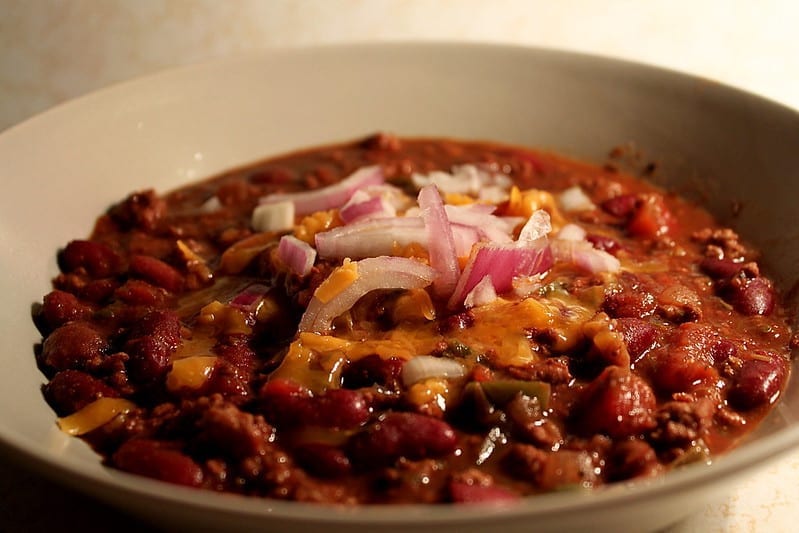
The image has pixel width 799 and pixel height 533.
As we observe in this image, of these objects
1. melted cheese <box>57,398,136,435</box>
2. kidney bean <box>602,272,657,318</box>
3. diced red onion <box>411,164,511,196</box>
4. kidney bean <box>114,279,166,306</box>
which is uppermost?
kidney bean <box>602,272,657,318</box>

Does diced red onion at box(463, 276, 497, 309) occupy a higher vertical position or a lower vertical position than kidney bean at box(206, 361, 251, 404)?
higher

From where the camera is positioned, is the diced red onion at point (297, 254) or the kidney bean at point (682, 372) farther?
the diced red onion at point (297, 254)

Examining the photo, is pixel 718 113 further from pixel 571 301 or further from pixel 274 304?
pixel 274 304

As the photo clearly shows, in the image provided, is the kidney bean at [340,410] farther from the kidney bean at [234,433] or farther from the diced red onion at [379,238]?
the diced red onion at [379,238]

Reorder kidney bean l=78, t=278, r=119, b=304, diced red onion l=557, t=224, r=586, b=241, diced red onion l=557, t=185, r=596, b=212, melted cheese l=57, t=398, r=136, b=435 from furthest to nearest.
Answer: diced red onion l=557, t=185, r=596, b=212 → diced red onion l=557, t=224, r=586, b=241 → kidney bean l=78, t=278, r=119, b=304 → melted cheese l=57, t=398, r=136, b=435

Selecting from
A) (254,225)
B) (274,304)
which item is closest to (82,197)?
(254,225)

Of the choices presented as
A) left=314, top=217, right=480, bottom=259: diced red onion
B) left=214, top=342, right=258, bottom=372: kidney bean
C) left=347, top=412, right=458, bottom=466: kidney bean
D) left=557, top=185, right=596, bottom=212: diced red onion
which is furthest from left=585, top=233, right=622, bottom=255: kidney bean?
left=214, top=342, right=258, bottom=372: kidney bean

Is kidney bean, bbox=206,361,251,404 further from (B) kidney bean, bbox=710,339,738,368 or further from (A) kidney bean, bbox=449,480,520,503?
(B) kidney bean, bbox=710,339,738,368

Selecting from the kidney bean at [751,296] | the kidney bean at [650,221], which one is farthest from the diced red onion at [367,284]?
the kidney bean at [650,221]
